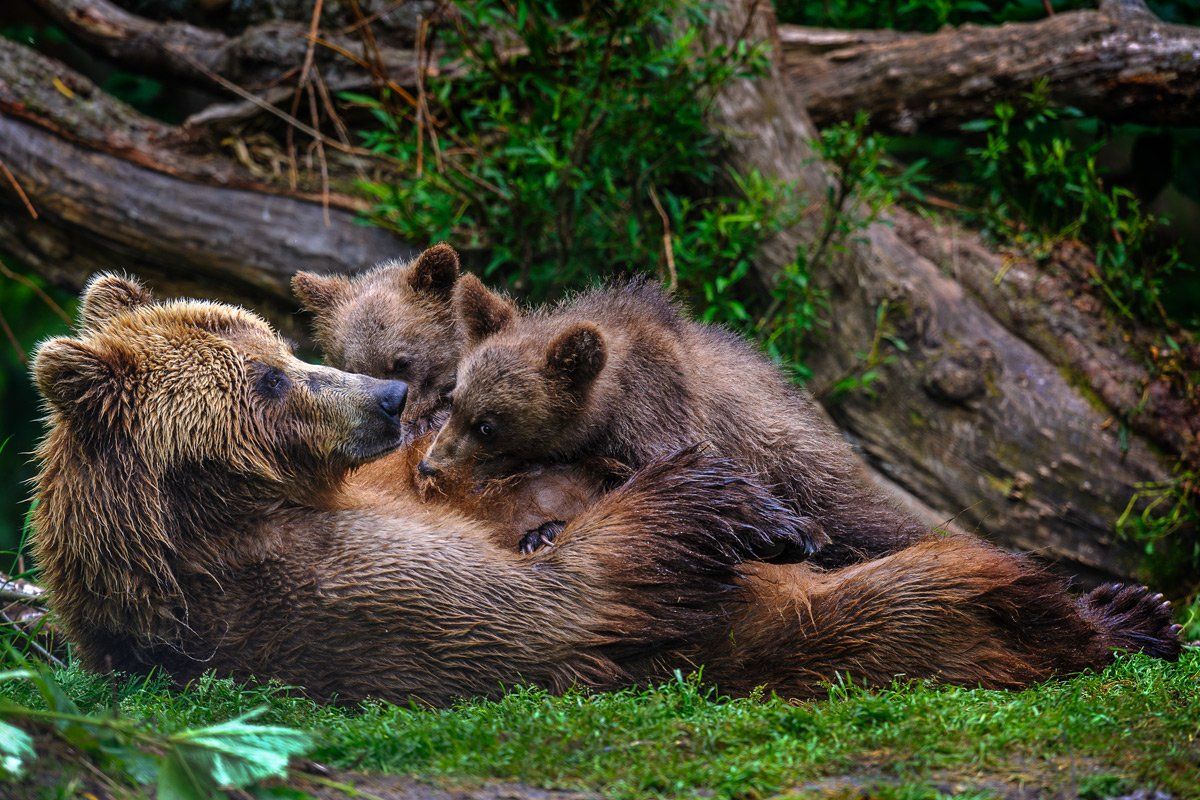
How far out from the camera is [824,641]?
457cm

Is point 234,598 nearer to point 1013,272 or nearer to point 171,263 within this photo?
point 171,263

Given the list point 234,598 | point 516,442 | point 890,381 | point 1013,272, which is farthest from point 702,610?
point 1013,272

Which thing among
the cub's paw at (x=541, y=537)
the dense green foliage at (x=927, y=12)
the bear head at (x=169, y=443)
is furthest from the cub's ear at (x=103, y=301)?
the dense green foliage at (x=927, y=12)

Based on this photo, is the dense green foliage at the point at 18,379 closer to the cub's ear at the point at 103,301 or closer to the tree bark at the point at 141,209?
the tree bark at the point at 141,209

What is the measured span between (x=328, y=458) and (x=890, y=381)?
4.74 metres

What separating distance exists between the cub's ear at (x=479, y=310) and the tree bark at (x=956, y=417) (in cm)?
270

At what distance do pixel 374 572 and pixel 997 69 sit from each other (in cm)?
672

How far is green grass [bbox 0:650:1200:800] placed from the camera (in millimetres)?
3336

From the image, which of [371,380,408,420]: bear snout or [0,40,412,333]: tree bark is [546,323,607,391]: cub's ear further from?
[0,40,412,333]: tree bark

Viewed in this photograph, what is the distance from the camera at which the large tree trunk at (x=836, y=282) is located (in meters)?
8.04

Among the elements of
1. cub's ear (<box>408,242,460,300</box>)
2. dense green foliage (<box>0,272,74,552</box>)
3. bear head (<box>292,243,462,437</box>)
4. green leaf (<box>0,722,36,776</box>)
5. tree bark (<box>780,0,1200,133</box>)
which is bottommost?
dense green foliage (<box>0,272,74,552</box>)

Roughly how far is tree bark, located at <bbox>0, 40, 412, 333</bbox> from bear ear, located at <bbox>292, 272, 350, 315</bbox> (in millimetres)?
1618

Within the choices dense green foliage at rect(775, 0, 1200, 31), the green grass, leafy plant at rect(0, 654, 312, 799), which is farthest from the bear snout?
dense green foliage at rect(775, 0, 1200, 31)

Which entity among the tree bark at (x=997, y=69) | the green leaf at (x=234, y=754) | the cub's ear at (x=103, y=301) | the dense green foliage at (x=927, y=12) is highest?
the dense green foliage at (x=927, y=12)
